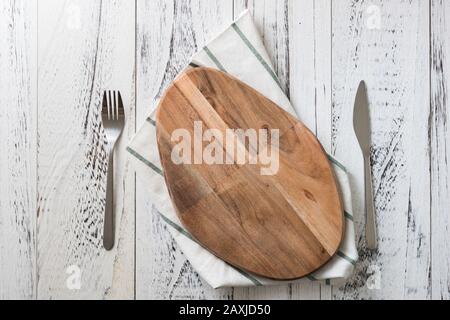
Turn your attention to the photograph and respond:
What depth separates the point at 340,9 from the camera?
2.84ft

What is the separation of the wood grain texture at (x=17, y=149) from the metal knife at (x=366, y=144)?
0.51 meters

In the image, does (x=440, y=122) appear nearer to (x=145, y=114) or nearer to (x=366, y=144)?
(x=366, y=144)

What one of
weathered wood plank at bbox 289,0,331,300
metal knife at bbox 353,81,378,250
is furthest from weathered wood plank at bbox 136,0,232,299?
metal knife at bbox 353,81,378,250

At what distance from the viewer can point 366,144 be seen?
0.85 meters

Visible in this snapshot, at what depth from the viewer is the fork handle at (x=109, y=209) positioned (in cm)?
83

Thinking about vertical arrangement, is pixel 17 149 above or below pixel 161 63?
below

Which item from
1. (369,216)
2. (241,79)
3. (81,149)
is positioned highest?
(241,79)

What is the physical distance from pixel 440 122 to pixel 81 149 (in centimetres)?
57

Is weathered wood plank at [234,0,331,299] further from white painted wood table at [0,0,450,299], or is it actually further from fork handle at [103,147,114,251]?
fork handle at [103,147,114,251]

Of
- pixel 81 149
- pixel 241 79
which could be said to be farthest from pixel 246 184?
pixel 81 149

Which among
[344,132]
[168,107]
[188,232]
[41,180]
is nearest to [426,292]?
[344,132]

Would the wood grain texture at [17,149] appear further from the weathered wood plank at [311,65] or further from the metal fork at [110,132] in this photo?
the weathered wood plank at [311,65]

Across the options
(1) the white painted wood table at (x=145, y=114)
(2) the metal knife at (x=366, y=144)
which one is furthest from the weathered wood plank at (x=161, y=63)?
(2) the metal knife at (x=366, y=144)

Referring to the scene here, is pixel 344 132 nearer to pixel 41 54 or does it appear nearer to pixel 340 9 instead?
pixel 340 9
